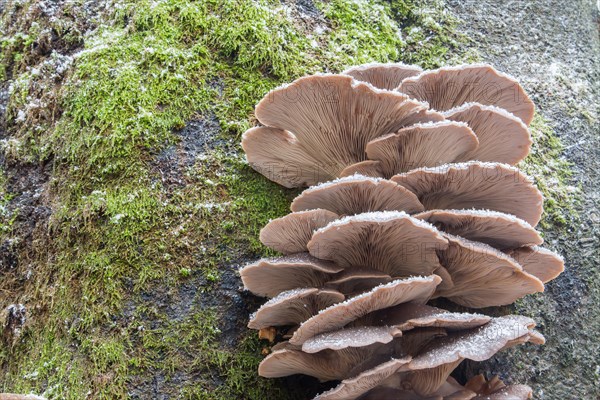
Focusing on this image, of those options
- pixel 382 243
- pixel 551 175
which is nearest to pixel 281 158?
pixel 382 243

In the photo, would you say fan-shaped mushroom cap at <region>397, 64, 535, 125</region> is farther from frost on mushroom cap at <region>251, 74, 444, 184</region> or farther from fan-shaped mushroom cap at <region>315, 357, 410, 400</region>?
fan-shaped mushroom cap at <region>315, 357, 410, 400</region>

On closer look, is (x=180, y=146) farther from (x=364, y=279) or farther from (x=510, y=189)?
(x=510, y=189)

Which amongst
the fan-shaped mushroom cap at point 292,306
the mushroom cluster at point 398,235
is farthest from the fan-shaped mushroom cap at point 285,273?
the fan-shaped mushroom cap at point 292,306

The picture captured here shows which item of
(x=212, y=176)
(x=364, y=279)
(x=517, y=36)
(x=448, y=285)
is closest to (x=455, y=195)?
(x=448, y=285)

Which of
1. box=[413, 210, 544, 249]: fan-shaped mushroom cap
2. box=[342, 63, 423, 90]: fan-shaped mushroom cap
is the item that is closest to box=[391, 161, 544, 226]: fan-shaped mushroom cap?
box=[413, 210, 544, 249]: fan-shaped mushroom cap

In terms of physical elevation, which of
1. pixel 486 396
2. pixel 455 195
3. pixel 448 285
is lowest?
pixel 486 396

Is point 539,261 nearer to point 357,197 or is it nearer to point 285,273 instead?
point 357,197

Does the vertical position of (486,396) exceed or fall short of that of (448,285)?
it falls short
